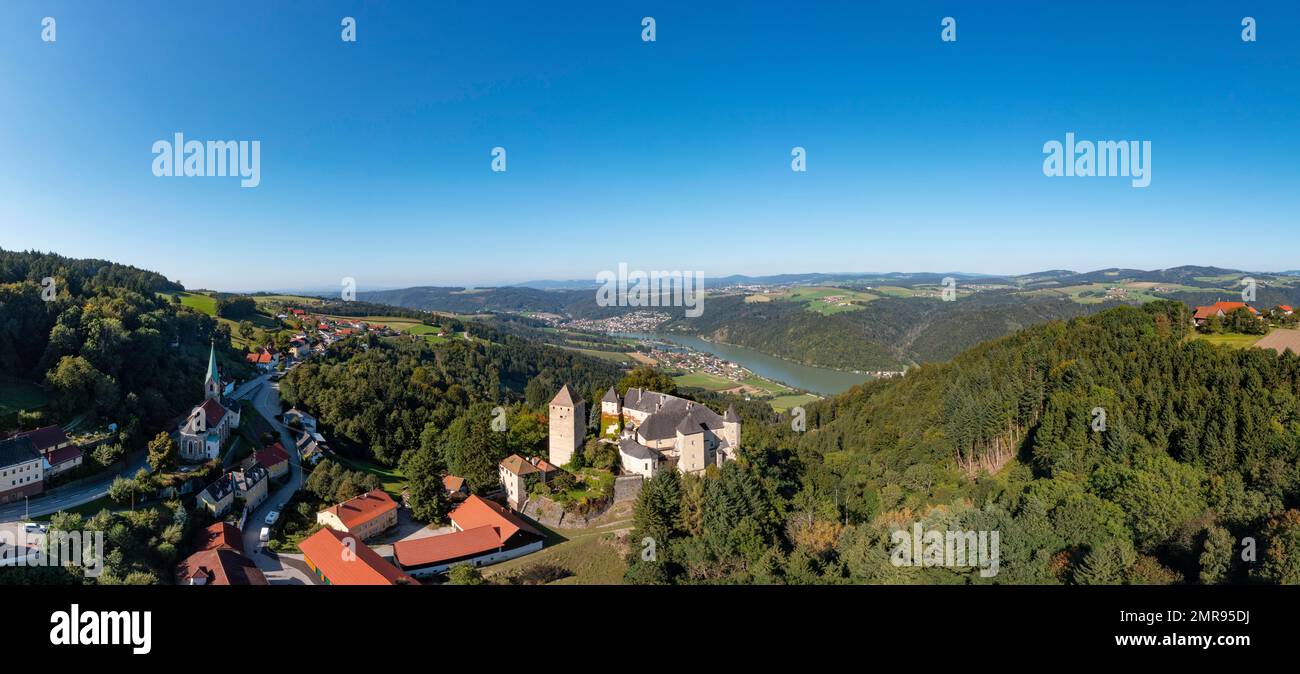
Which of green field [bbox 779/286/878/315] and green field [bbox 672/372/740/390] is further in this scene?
green field [bbox 779/286/878/315]

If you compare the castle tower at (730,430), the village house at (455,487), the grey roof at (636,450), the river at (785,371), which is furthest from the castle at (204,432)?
the river at (785,371)

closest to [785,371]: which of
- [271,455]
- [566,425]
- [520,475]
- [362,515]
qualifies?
[566,425]

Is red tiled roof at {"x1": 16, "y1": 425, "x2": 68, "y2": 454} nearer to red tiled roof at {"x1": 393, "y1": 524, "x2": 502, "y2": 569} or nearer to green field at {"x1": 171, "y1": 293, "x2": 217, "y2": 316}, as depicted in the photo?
red tiled roof at {"x1": 393, "y1": 524, "x2": 502, "y2": 569}

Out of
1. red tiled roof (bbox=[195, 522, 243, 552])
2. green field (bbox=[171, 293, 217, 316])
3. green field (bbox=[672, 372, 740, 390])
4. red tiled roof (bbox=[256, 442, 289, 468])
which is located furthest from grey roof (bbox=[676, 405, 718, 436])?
green field (bbox=[171, 293, 217, 316])

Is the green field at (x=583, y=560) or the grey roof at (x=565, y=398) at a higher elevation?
the grey roof at (x=565, y=398)

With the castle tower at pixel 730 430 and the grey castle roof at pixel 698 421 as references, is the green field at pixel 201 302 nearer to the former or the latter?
the grey castle roof at pixel 698 421

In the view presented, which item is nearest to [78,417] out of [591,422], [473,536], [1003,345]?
[473,536]
